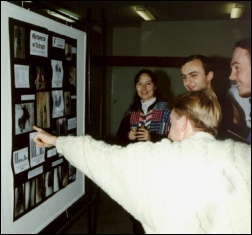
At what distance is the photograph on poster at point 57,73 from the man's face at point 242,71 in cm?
83

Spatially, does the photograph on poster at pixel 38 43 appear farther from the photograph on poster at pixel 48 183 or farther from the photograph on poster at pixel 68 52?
the photograph on poster at pixel 48 183

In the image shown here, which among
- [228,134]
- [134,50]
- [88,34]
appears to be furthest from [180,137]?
[134,50]

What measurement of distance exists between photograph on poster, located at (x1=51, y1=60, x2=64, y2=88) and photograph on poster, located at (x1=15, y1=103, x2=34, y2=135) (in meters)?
0.23

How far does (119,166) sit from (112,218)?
2.32 m

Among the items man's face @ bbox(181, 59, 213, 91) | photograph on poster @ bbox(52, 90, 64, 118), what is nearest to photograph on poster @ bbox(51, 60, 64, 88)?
photograph on poster @ bbox(52, 90, 64, 118)

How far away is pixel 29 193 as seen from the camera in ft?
4.50

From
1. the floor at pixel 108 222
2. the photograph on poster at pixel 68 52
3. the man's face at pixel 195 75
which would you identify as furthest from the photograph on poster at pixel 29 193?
the floor at pixel 108 222

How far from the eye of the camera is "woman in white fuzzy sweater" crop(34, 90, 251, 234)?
98cm

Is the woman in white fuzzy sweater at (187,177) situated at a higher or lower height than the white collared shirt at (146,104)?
lower

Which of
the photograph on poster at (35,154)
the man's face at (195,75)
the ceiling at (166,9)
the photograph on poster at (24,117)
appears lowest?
the photograph on poster at (35,154)

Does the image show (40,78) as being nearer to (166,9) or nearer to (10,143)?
(10,143)

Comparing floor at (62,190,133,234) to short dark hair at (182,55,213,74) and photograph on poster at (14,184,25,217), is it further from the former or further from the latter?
short dark hair at (182,55,213,74)

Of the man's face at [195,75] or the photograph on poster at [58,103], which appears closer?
the photograph on poster at [58,103]

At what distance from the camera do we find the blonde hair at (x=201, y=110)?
1.13 meters
